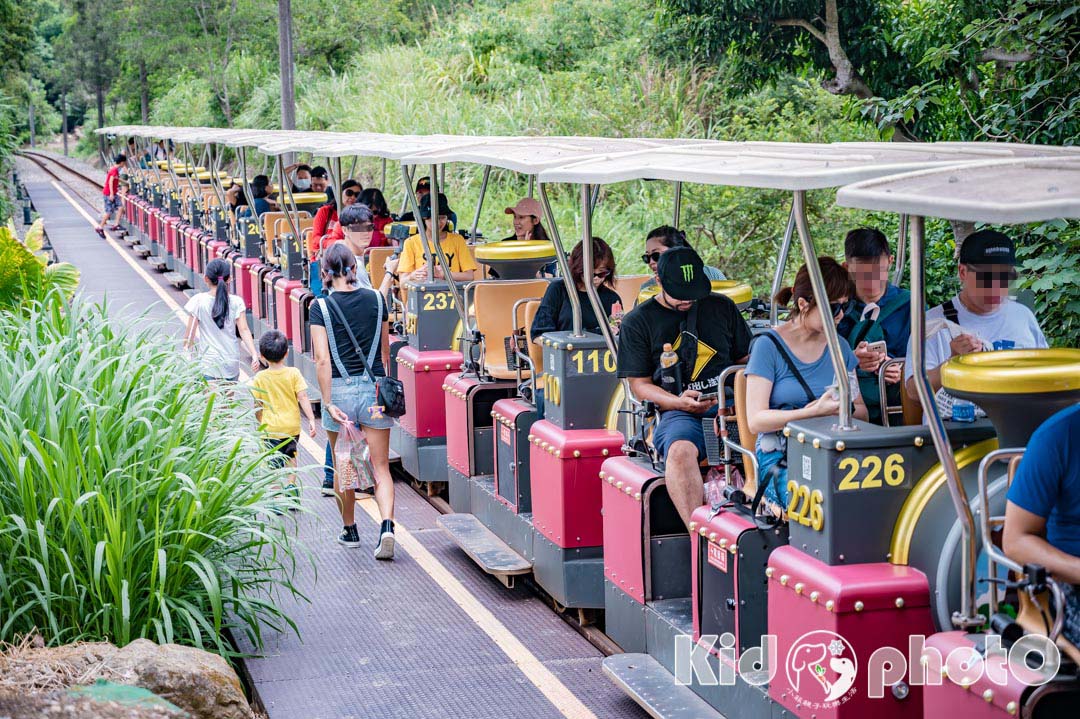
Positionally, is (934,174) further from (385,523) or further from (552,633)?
(385,523)

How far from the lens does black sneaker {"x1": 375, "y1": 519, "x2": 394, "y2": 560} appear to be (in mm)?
8500

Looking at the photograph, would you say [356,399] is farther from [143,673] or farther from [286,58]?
[286,58]

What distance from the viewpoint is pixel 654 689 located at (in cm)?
582

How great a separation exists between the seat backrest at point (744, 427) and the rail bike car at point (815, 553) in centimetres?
2

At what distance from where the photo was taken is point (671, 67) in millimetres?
22438

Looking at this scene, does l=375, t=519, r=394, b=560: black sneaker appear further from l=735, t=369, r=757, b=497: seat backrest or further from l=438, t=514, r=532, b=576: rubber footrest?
l=735, t=369, r=757, b=497: seat backrest

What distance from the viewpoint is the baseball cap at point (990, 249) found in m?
5.48

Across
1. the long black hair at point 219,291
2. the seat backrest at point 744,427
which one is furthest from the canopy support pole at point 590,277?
the long black hair at point 219,291

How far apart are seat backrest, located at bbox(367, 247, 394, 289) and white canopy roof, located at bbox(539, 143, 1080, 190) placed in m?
6.42

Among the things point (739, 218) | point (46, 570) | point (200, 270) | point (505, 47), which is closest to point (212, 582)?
point (46, 570)

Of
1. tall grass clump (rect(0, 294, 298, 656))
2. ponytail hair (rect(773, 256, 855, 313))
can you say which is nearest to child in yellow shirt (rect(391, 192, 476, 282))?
tall grass clump (rect(0, 294, 298, 656))

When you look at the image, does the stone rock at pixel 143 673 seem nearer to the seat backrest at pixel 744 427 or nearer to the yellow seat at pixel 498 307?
the seat backrest at pixel 744 427

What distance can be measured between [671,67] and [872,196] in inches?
743

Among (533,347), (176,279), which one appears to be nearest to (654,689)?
(533,347)
